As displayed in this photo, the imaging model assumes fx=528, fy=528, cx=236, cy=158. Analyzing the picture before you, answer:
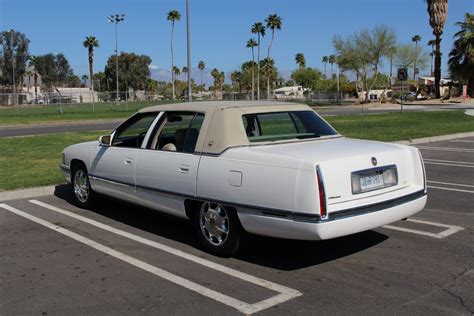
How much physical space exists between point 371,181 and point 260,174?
3.45 ft

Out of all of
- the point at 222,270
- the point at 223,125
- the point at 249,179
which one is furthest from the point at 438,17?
the point at 222,270

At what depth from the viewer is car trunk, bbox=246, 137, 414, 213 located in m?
4.59

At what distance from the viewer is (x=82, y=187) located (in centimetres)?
748

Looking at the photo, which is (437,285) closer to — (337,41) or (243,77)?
(337,41)

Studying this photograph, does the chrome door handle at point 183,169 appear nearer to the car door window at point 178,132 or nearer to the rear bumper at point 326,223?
the car door window at point 178,132

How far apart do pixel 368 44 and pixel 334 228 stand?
188 ft

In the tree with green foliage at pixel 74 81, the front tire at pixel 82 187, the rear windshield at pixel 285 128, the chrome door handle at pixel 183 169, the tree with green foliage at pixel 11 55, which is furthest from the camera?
the tree with green foliage at pixel 74 81

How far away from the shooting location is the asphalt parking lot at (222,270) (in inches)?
A: 162

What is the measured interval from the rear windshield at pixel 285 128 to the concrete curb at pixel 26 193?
4287 millimetres

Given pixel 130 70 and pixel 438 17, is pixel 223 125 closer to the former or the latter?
pixel 438 17

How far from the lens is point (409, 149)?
5406 millimetres

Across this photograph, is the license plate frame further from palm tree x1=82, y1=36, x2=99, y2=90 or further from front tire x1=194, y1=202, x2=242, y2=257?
palm tree x1=82, y1=36, x2=99, y2=90

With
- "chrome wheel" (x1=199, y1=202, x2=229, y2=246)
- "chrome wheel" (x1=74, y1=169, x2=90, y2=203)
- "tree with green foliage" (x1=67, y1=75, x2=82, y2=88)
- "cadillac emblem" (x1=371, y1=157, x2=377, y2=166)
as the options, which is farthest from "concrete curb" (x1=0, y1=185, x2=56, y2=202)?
"tree with green foliage" (x1=67, y1=75, x2=82, y2=88)

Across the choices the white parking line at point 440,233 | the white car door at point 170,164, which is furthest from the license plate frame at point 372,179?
the white car door at point 170,164
